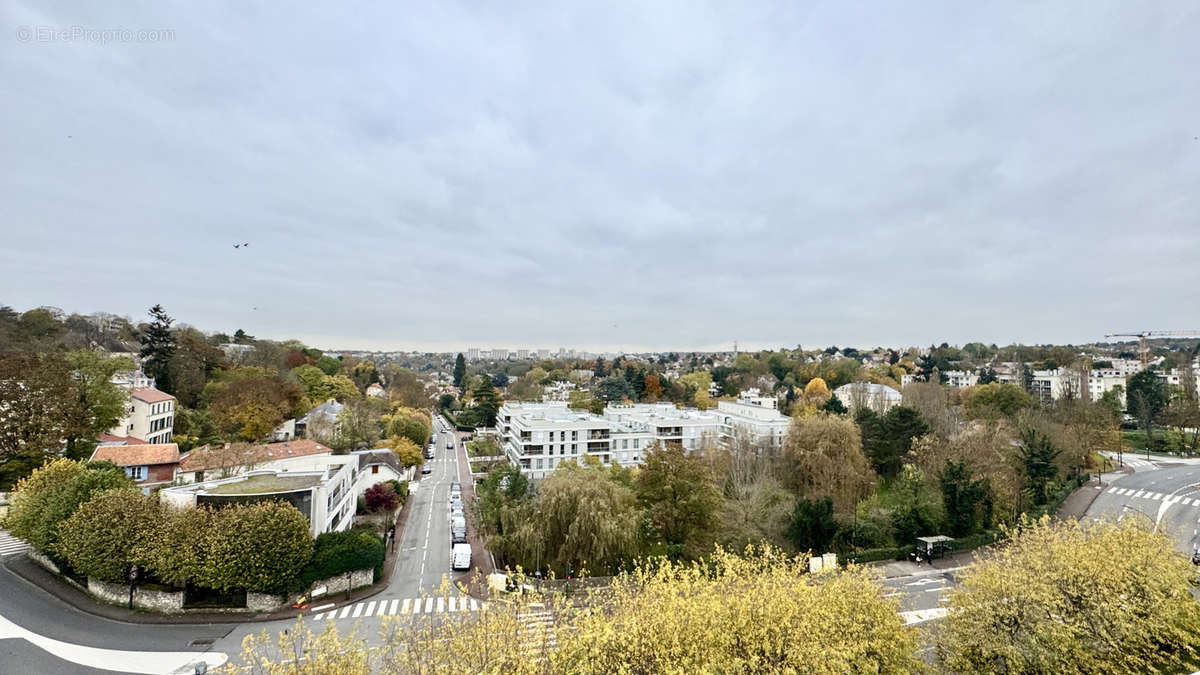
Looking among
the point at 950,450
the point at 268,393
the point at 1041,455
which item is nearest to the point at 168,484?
the point at 268,393

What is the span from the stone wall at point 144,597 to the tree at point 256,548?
1774 millimetres

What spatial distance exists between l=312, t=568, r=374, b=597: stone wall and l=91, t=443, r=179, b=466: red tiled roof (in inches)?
663

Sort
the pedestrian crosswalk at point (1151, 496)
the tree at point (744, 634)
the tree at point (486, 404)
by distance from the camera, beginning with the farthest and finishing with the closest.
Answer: the tree at point (486, 404), the pedestrian crosswalk at point (1151, 496), the tree at point (744, 634)

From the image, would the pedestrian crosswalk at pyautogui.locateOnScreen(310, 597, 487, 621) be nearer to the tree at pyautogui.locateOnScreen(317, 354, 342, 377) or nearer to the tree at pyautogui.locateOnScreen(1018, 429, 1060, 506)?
the tree at pyautogui.locateOnScreen(1018, 429, 1060, 506)

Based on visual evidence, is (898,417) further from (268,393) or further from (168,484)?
(268,393)

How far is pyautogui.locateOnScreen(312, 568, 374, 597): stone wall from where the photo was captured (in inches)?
979

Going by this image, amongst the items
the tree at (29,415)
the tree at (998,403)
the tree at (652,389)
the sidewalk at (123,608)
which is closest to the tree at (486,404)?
the tree at (652,389)

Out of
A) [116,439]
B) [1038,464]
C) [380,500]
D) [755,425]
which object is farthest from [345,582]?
[1038,464]

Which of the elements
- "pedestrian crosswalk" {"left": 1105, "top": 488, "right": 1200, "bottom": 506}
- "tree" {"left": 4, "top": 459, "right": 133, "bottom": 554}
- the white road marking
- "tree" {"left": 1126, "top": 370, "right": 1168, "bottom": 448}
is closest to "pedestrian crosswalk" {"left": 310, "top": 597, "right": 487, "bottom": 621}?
the white road marking

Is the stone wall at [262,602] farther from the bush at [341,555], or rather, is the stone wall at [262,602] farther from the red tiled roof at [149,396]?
the red tiled roof at [149,396]

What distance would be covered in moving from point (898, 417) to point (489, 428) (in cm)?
5448

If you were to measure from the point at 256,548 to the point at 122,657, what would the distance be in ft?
16.6

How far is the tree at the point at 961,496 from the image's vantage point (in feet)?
108

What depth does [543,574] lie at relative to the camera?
28125mm
